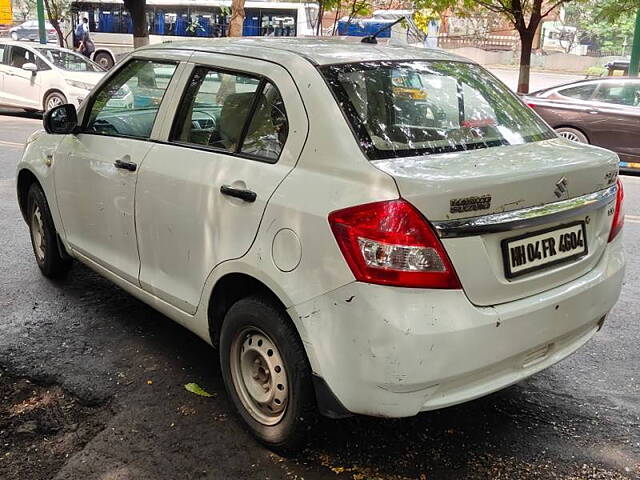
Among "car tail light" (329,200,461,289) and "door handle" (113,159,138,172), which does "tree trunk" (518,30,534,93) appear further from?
"car tail light" (329,200,461,289)

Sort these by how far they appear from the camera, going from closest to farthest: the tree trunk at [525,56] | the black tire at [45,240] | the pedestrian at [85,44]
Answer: the black tire at [45,240], the tree trunk at [525,56], the pedestrian at [85,44]

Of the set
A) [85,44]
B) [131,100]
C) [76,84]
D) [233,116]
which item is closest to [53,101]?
[76,84]

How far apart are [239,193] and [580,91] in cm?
918

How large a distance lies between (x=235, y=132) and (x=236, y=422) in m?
1.35

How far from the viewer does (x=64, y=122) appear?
4.12 m

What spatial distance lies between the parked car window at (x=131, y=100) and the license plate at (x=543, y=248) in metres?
1.99

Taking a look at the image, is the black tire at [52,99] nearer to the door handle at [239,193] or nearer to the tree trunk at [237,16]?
the tree trunk at [237,16]

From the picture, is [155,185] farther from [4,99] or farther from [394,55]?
[4,99]

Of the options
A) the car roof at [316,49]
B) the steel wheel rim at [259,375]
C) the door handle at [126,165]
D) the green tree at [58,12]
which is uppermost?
the green tree at [58,12]

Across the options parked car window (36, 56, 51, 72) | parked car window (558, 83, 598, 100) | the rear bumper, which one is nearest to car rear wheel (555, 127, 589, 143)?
parked car window (558, 83, 598, 100)

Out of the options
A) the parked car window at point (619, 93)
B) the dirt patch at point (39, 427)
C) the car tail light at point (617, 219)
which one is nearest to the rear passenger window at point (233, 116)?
the dirt patch at point (39, 427)

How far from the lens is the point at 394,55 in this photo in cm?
327

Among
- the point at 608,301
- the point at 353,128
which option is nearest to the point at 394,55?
→ the point at 353,128

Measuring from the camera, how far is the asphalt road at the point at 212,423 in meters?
2.81
